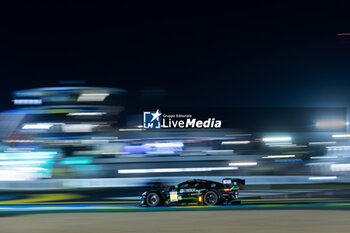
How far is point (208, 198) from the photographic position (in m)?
13.3

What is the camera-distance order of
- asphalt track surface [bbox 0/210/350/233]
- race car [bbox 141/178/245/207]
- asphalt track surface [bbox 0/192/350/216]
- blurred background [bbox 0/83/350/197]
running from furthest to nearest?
1. blurred background [bbox 0/83/350/197]
2. race car [bbox 141/178/245/207]
3. asphalt track surface [bbox 0/192/350/216]
4. asphalt track surface [bbox 0/210/350/233]

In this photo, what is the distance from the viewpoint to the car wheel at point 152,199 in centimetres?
1326

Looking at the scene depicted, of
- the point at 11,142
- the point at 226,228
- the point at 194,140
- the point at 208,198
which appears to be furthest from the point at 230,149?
the point at 226,228

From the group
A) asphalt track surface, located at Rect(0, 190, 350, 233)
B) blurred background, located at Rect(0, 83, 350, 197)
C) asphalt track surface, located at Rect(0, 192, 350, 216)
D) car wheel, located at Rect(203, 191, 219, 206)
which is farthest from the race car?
blurred background, located at Rect(0, 83, 350, 197)

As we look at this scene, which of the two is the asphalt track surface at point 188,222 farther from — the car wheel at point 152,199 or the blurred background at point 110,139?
the blurred background at point 110,139

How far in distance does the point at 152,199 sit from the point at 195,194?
4.88 ft

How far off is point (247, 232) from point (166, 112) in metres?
46.8

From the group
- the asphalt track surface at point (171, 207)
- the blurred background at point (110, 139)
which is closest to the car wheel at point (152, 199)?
the asphalt track surface at point (171, 207)

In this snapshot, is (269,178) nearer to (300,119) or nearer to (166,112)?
(166,112)

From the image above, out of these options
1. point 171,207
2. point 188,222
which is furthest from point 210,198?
point 188,222

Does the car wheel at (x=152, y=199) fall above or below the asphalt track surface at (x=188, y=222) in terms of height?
above

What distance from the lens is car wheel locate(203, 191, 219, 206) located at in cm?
1324

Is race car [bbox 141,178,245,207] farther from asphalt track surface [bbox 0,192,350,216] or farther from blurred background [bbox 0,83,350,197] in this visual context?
blurred background [bbox 0,83,350,197]

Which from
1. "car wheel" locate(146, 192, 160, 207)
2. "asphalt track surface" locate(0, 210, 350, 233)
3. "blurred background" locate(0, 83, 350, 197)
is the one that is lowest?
"asphalt track surface" locate(0, 210, 350, 233)
